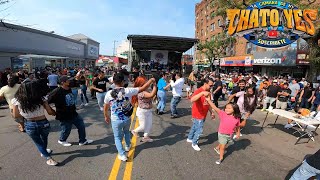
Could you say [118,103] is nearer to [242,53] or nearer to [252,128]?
[252,128]

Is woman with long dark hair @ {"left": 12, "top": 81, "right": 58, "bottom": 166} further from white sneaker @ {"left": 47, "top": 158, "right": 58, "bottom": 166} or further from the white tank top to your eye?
white sneaker @ {"left": 47, "top": 158, "right": 58, "bottom": 166}

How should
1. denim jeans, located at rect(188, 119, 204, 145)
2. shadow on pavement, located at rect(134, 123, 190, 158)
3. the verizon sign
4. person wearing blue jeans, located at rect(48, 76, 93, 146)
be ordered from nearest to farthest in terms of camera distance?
person wearing blue jeans, located at rect(48, 76, 93, 146), denim jeans, located at rect(188, 119, 204, 145), shadow on pavement, located at rect(134, 123, 190, 158), the verizon sign

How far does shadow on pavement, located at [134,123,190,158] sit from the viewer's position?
572cm

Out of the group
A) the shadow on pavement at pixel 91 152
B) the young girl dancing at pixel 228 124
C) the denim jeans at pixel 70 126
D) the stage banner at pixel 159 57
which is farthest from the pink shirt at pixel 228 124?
the stage banner at pixel 159 57

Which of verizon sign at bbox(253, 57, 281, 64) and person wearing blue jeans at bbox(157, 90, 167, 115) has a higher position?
verizon sign at bbox(253, 57, 281, 64)

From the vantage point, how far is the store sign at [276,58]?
2284 centimetres

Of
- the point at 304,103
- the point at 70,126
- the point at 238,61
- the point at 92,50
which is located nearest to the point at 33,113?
the point at 70,126

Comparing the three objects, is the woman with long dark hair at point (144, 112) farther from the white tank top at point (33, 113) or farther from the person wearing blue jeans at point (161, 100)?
the person wearing blue jeans at point (161, 100)

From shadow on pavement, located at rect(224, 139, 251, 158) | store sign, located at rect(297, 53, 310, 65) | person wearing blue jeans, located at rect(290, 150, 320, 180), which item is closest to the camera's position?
person wearing blue jeans, located at rect(290, 150, 320, 180)

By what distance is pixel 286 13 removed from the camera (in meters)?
11.2

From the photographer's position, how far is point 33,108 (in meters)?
4.26

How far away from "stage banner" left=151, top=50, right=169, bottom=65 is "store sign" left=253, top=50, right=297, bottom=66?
34.1 feet

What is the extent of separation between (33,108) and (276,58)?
81.9 feet

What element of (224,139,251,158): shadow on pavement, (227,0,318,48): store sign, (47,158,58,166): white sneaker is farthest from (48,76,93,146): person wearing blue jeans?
(227,0,318,48): store sign
